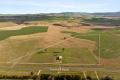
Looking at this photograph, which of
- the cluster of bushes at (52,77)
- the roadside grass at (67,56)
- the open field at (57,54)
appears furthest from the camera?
the roadside grass at (67,56)

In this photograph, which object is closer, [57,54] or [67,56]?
[67,56]

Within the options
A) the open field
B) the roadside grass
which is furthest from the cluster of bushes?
the roadside grass

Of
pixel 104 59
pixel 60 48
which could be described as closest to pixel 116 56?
pixel 104 59

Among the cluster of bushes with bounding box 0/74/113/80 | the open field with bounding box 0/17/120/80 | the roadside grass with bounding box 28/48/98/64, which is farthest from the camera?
the roadside grass with bounding box 28/48/98/64

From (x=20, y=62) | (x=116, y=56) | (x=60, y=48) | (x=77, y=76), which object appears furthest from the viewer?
(x=60, y=48)

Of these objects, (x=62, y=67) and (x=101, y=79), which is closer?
(x=101, y=79)

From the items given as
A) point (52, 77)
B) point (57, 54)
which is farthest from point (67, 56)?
point (52, 77)

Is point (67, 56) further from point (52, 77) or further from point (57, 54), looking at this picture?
point (52, 77)

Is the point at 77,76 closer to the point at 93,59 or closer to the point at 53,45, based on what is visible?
the point at 93,59

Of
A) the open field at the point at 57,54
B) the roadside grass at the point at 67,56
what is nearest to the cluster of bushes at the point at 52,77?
the open field at the point at 57,54

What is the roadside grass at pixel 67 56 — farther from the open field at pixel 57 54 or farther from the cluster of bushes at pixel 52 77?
the cluster of bushes at pixel 52 77

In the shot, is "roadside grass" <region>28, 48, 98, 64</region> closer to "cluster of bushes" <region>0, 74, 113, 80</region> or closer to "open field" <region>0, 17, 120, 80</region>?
"open field" <region>0, 17, 120, 80</region>
